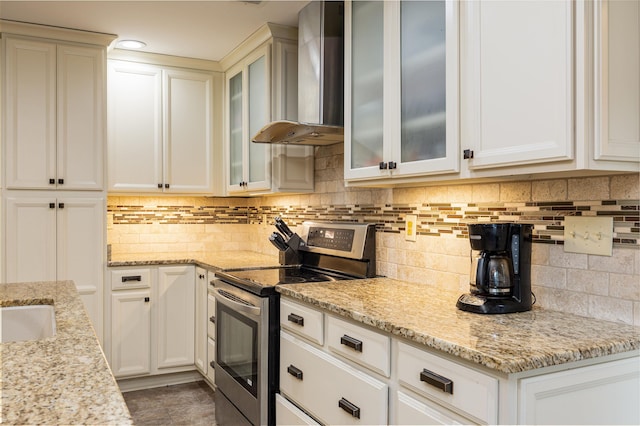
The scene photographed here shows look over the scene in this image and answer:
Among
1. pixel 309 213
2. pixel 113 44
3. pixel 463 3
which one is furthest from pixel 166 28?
pixel 463 3

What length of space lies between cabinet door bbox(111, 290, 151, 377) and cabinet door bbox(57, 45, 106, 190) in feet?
2.56

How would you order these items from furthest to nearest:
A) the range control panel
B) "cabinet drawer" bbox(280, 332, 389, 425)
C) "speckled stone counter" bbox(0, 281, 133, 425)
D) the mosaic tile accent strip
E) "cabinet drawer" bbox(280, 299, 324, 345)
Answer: the range control panel, "cabinet drawer" bbox(280, 299, 324, 345), "cabinet drawer" bbox(280, 332, 389, 425), the mosaic tile accent strip, "speckled stone counter" bbox(0, 281, 133, 425)

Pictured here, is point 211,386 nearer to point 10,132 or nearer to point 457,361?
point 10,132

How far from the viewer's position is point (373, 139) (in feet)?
7.39

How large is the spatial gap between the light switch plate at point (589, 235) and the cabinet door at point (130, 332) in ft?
8.81

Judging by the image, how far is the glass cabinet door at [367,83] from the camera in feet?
7.27

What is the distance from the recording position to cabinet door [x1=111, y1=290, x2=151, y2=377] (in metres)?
3.35

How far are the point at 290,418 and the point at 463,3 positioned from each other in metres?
1.76

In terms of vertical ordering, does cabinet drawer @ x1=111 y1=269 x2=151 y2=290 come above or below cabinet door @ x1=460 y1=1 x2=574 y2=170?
below

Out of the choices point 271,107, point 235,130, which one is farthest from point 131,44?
point 271,107

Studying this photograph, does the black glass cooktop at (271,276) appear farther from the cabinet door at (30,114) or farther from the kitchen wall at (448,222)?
the cabinet door at (30,114)

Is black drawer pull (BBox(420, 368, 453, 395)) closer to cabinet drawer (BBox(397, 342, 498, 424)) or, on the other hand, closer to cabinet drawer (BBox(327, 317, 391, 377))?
cabinet drawer (BBox(397, 342, 498, 424))

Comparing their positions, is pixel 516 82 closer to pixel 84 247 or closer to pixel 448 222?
pixel 448 222

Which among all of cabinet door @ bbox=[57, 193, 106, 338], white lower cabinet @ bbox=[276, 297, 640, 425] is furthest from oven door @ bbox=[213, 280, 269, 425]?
cabinet door @ bbox=[57, 193, 106, 338]
